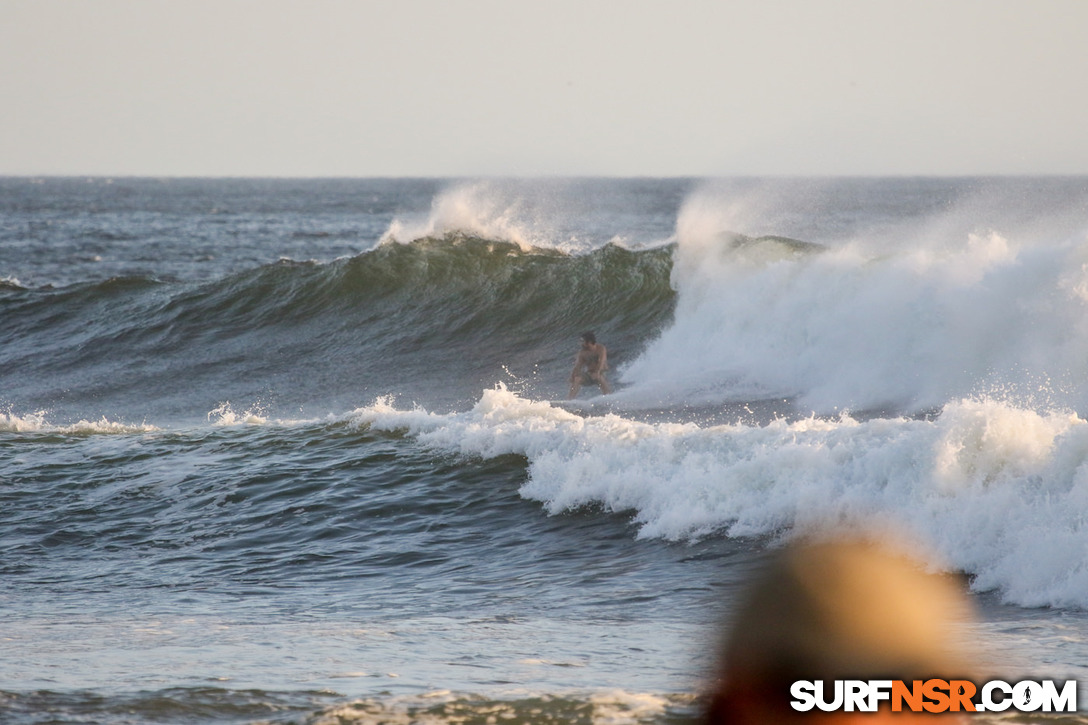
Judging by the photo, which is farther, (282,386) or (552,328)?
(552,328)

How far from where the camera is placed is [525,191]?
29.5m

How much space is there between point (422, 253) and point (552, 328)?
5.01 m

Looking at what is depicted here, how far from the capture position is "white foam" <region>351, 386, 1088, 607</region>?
7727 mm

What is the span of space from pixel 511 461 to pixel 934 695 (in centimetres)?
646

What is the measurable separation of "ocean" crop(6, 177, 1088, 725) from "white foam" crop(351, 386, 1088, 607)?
0.03 m

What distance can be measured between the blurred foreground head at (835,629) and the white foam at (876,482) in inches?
15.8

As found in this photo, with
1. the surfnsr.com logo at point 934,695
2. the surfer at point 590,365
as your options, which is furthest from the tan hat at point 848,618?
the surfer at point 590,365

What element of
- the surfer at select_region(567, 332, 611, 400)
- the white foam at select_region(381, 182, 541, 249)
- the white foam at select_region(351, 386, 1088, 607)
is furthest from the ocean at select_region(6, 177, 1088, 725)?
the surfer at select_region(567, 332, 611, 400)

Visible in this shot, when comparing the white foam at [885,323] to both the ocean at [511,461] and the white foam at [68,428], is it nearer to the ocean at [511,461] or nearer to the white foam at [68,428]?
the ocean at [511,461]

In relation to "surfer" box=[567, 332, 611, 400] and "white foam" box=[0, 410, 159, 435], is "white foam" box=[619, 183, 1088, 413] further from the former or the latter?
"white foam" box=[0, 410, 159, 435]

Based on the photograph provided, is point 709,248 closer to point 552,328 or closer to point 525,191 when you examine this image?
point 552,328

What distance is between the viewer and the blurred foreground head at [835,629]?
5.77 meters

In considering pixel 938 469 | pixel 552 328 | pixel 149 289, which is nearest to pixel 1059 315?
pixel 938 469

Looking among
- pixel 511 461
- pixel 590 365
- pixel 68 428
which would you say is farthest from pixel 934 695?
pixel 68 428
